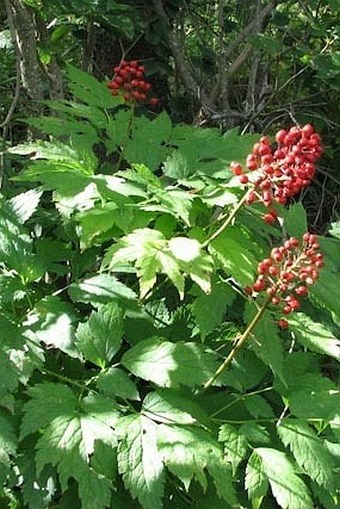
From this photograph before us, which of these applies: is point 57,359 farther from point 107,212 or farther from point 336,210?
point 336,210

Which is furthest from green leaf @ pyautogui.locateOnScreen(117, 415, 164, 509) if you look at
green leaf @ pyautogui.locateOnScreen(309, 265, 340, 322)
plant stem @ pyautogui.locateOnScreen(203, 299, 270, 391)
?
green leaf @ pyautogui.locateOnScreen(309, 265, 340, 322)

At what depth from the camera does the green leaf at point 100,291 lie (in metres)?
1.82

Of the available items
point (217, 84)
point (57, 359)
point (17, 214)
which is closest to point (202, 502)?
point (57, 359)

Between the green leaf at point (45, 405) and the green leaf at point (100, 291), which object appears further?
the green leaf at point (100, 291)

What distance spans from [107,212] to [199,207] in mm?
262

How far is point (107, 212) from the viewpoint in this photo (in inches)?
70.6

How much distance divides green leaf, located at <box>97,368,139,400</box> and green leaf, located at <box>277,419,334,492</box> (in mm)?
363

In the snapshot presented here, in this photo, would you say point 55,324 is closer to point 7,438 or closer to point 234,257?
point 7,438

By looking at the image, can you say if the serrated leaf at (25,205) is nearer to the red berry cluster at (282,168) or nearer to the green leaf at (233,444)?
the red berry cluster at (282,168)

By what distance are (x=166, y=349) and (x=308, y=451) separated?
40 cm

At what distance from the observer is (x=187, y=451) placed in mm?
1563

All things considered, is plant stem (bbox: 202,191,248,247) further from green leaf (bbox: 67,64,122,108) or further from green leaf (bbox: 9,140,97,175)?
green leaf (bbox: 67,64,122,108)

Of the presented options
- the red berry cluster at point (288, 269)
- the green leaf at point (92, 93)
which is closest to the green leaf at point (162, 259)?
the red berry cluster at point (288, 269)

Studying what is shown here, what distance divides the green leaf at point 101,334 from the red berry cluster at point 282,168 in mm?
423
